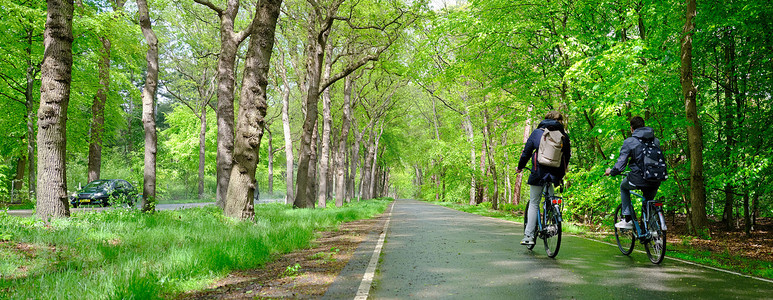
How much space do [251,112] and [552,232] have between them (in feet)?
23.3

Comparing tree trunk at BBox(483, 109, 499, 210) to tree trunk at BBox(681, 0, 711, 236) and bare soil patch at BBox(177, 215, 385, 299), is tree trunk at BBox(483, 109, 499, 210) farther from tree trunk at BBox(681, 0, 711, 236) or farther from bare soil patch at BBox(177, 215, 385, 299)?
bare soil patch at BBox(177, 215, 385, 299)

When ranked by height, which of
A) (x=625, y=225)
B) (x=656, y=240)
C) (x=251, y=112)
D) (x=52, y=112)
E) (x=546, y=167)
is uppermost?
(x=251, y=112)

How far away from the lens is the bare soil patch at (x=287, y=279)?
13.7 ft

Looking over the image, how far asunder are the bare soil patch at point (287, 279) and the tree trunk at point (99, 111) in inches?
697

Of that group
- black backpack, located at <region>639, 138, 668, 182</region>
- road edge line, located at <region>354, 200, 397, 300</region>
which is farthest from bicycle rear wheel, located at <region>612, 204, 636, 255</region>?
road edge line, located at <region>354, 200, 397, 300</region>

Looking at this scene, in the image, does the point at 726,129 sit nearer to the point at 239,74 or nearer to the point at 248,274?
the point at 248,274

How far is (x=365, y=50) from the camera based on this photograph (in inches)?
787

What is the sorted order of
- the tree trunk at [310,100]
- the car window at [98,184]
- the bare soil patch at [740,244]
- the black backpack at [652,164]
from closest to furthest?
the black backpack at [652,164] → the bare soil patch at [740,244] → the tree trunk at [310,100] → the car window at [98,184]

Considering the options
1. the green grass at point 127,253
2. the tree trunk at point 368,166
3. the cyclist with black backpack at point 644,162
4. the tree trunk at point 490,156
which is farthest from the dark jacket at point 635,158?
the tree trunk at point 368,166

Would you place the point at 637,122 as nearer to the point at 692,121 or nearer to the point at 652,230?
the point at 652,230

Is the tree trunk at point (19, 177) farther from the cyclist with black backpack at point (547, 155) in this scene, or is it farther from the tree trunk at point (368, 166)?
the cyclist with black backpack at point (547, 155)

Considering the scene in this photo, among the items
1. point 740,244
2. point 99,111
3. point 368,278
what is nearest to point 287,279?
point 368,278

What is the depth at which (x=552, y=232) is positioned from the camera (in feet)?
19.4

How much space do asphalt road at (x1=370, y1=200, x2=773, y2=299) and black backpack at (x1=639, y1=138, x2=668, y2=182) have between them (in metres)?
1.17
